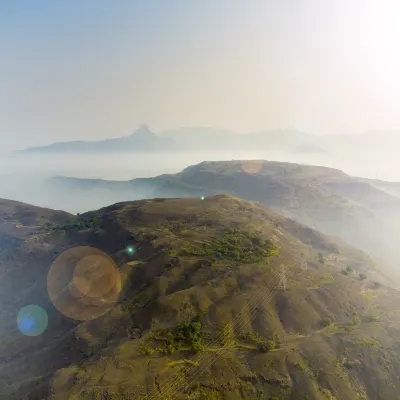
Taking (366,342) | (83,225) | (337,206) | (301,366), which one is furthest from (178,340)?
(337,206)

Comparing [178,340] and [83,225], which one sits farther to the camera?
[83,225]

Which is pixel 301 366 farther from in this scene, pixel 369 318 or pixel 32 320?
pixel 32 320

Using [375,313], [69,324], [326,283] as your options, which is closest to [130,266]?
[69,324]

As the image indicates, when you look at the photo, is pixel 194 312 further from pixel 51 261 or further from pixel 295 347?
pixel 51 261

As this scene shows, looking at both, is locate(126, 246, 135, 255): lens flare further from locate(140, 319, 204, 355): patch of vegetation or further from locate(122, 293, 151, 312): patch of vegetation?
locate(140, 319, 204, 355): patch of vegetation

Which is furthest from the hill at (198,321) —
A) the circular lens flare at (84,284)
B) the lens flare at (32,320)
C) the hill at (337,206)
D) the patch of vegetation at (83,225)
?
the hill at (337,206)

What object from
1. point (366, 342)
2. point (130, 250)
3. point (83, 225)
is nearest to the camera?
point (366, 342)
